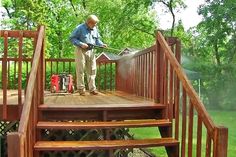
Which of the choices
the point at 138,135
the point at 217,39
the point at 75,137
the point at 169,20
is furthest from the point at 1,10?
the point at 75,137

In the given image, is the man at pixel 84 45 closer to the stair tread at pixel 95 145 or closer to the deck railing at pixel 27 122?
the deck railing at pixel 27 122

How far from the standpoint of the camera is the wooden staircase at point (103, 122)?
4.39 metres

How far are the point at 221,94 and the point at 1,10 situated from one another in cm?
1650

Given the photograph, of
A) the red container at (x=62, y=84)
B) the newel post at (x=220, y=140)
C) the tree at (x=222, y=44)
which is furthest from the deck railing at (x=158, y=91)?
the tree at (x=222, y=44)

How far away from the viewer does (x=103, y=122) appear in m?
4.96

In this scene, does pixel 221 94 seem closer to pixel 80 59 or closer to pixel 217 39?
pixel 217 39

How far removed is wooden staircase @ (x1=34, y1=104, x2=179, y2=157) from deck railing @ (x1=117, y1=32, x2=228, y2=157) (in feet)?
0.66

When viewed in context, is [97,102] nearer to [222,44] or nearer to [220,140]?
[220,140]

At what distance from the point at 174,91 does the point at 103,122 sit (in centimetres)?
110

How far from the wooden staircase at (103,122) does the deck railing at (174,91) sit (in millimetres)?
201

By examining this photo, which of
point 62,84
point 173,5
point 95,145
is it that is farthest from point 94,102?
point 173,5

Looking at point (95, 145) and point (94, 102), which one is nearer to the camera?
point (95, 145)

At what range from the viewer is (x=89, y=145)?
4363 millimetres

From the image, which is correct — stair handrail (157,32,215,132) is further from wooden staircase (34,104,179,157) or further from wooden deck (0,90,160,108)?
wooden deck (0,90,160,108)
